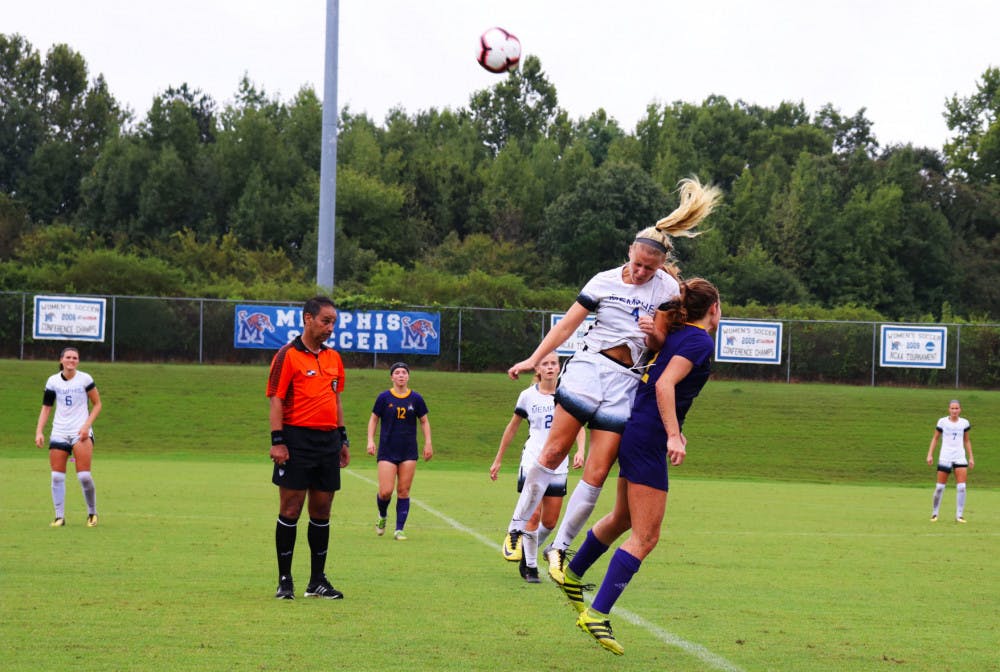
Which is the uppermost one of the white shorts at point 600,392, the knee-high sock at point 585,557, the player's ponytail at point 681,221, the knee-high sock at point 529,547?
the player's ponytail at point 681,221

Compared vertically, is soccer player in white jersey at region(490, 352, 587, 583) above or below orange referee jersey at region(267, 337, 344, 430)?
below

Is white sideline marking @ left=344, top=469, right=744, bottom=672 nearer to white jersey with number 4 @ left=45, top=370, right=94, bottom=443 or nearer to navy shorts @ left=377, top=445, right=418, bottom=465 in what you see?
navy shorts @ left=377, top=445, right=418, bottom=465

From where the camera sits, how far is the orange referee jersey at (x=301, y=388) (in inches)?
336

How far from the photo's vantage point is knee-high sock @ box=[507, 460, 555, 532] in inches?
344

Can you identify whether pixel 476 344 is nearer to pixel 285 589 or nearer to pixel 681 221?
pixel 285 589

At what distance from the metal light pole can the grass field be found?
11713mm

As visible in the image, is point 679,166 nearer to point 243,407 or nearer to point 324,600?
point 243,407

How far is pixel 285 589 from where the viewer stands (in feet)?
28.1

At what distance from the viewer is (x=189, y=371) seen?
3809 cm

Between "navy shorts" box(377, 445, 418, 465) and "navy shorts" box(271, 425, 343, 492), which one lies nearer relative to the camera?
"navy shorts" box(271, 425, 343, 492)

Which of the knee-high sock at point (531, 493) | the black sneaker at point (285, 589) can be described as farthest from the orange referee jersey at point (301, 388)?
the knee-high sock at point (531, 493)

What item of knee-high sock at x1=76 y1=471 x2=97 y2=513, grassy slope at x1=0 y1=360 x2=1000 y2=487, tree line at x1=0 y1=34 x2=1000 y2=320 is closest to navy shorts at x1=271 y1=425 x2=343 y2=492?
knee-high sock at x1=76 y1=471 x2=97 y2=513

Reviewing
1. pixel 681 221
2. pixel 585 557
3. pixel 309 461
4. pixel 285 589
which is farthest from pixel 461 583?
pixel 681 221

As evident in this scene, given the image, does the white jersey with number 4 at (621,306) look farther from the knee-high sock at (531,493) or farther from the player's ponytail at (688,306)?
the knee-high sock at (531,493)
